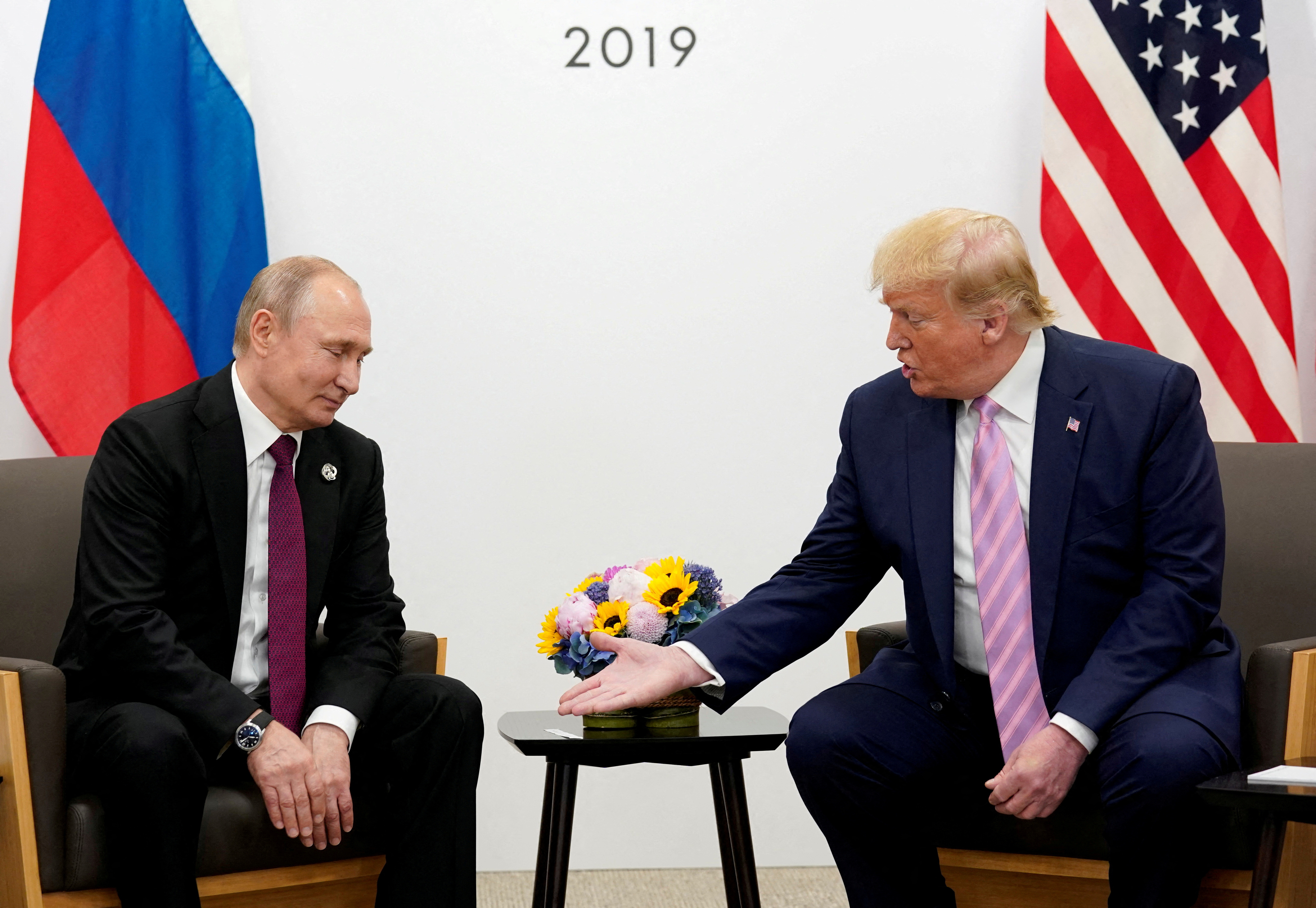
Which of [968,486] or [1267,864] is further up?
[968,486]

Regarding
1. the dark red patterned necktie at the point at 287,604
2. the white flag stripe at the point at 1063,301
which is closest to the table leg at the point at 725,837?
the dark red patterned necktie at the point at 287,604

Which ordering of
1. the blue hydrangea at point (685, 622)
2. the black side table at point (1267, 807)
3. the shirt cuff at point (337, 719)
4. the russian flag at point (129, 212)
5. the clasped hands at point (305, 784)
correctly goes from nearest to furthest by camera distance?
the black side table at point (1267, 807)
the clasped hands at point (305, 784)
the shirt cuff at point (337, 719)
the blue hydrangea at point (685, 622)
the russian flag at point (129, 212)

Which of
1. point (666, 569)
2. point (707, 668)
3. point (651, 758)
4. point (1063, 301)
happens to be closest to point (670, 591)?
point (666, 569)

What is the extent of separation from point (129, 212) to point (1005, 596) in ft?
7.29

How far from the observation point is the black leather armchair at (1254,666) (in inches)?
80.0

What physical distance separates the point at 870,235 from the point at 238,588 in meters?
1.92

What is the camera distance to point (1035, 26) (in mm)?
3494

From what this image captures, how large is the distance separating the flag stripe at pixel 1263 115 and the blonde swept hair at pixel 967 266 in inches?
53.4

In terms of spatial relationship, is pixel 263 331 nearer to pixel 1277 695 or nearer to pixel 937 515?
pixel 937 515

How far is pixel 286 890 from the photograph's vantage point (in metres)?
2.20

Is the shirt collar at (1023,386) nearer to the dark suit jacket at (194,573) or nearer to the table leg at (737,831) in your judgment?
the table leg at (737,831)

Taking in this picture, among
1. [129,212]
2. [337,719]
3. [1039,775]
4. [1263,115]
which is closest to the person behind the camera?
[1039,775]

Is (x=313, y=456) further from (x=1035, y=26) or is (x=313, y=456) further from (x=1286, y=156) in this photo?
(x=1286, y=156)

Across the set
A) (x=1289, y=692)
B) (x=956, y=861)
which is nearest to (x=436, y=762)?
(x=956, y=861)
